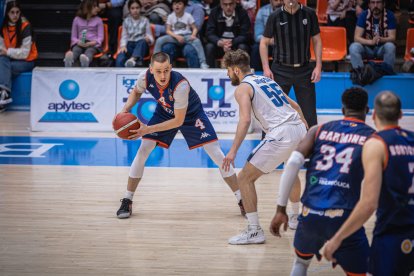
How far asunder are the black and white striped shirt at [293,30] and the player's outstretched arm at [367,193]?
4.65m

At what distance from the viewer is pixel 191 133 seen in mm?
6527

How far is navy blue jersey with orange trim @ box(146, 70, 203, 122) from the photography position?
6.28m

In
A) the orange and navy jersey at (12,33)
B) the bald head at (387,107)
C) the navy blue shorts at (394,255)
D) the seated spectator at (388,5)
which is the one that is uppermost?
the seated spectator at (388,5)

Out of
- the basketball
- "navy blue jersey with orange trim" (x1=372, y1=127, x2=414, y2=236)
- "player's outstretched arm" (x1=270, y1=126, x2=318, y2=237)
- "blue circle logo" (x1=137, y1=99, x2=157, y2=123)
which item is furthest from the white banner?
"navy blue jersey with orange trim" (x1=372, y1=127, x2=414, y2=236)

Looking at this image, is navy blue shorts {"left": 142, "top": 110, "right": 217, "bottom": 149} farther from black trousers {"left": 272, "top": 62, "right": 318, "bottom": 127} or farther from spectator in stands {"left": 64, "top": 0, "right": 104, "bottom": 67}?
spectator in stands {"left": 64, "top": 0, "right": 104, "bottom": 67}

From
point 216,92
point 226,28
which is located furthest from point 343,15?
point 216,92

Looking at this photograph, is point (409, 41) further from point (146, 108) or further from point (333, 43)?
point (146, 108)

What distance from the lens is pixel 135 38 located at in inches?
461

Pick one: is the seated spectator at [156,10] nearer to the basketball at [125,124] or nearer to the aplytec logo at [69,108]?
the aplytec logo at [69,108]

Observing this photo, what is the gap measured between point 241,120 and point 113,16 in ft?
24.7

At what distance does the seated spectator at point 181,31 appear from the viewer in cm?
1154

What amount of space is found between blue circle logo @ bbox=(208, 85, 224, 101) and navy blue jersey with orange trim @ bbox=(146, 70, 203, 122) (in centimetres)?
372

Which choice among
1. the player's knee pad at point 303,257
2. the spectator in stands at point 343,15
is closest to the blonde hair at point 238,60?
the player's knee pad at point 303,257

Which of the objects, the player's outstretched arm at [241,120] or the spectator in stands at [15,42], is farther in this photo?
the spectator in stands at [15,42]
